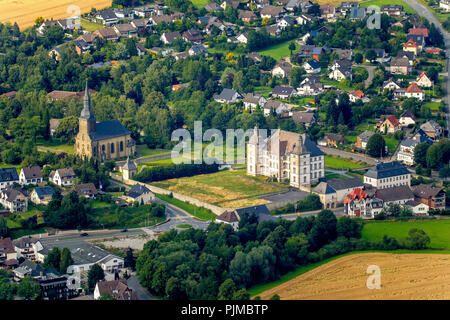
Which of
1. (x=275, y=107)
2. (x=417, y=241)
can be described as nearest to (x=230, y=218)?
(x=417, y=241)

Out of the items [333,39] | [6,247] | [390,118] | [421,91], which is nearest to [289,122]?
[390,118]

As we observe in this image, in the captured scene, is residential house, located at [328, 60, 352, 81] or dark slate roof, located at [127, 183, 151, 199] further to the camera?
residential house, located at [328, 60, 352, 81]

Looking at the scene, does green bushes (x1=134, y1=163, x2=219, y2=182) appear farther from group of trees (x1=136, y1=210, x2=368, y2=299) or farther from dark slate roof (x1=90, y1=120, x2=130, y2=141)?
group of trees (x1=136, y1=210, x2=368, y2=299)

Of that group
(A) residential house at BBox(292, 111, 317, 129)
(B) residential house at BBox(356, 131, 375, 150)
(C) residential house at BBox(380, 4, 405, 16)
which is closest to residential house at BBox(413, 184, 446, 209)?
(B) residential house at BBox(356, 131, 375, 150)

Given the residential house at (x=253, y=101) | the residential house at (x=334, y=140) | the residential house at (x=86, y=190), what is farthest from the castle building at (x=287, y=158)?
the residential house at (x=253, y=101)

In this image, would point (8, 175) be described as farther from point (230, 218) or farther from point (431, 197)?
point (431, 197)

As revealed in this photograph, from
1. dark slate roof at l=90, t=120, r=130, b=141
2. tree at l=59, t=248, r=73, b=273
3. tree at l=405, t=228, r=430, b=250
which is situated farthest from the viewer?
dark slate roof at l=90, t=120, r=130, b=141
